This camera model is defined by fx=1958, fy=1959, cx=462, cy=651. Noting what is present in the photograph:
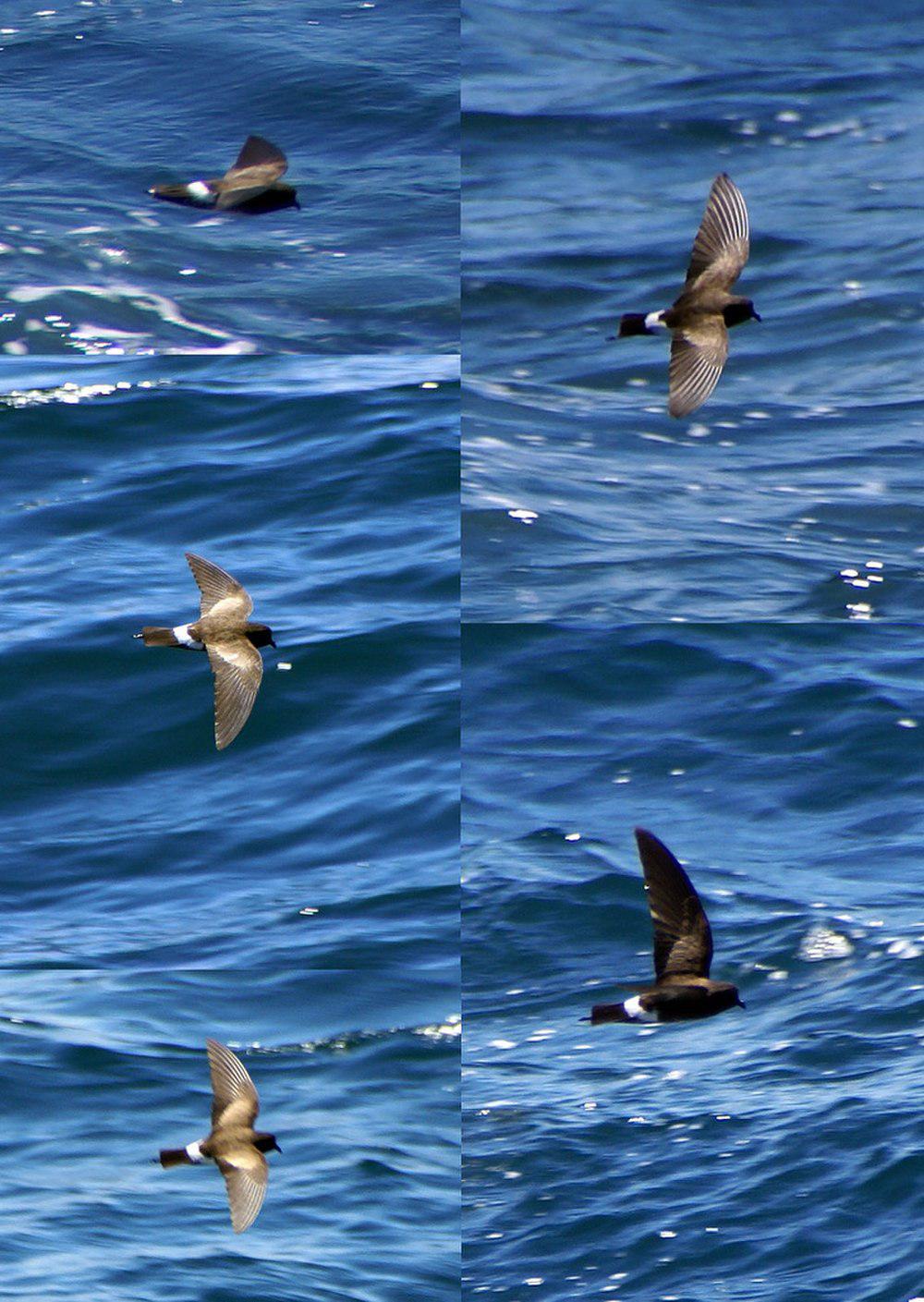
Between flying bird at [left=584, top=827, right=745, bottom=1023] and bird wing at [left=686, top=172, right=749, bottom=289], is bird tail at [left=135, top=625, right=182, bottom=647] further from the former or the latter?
bird wing at [left=686, top=172, right=749, bottom=289]

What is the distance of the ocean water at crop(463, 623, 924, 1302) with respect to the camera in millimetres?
9617

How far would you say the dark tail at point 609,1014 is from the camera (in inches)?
305

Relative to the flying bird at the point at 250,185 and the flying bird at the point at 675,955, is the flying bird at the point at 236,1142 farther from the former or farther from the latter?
the flying bird at the point at 250,185

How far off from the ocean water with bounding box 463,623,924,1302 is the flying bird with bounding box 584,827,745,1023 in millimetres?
1514

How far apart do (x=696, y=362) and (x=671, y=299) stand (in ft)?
15.2

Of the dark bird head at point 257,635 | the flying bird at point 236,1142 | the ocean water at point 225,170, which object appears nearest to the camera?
the flying bird at point 236,1142

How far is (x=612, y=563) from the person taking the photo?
11.7 metres

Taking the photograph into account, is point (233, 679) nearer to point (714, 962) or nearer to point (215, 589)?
point (215, 589)

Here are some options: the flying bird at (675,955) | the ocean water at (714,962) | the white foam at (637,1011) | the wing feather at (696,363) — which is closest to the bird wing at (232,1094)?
the ocean water at (714,962)

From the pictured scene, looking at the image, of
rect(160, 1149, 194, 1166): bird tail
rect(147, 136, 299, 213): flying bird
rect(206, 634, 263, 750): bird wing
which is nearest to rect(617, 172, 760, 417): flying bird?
rect(147, 136, 299, 213): flying bird

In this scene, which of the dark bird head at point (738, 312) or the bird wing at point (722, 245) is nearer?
the dark bird head at point (738, 312)

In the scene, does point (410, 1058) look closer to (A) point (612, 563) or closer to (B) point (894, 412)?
(A) point (612, 563)

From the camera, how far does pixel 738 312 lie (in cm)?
882

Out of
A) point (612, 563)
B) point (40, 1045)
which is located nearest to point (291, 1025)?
point (40, 1045)
